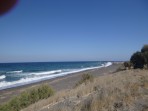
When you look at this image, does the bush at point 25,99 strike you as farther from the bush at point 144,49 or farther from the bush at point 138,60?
the bush at point 144,49

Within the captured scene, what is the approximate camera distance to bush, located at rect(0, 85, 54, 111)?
603 inches

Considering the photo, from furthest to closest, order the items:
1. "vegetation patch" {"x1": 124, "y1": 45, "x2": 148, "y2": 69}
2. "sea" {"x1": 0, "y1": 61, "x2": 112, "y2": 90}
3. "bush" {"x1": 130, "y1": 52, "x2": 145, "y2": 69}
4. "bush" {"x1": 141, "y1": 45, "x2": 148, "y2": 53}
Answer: "sea" {"x1": 0, "y1": 61, "x2": 112, "y2": 90} → "bush" {"x1": 141, "y1": 45, "x2": 148, "y2": 53} → "bush" {"x1": 130, "y1": 52, "x2": 145, "y2": 69} → "vegetation patch" {"x1": 124, "y1": 45, "x2": 148, "y2": 69}

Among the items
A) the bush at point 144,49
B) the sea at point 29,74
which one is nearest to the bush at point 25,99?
the bush at point 144,49

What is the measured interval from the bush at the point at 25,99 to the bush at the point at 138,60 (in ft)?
48.0

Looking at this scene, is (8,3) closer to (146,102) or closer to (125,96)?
(146,102)

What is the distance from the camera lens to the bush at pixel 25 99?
50.2 feet

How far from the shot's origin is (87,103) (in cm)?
996

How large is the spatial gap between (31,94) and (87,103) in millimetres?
7860

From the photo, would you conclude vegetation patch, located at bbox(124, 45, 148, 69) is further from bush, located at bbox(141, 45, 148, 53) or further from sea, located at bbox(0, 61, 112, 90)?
sea, located at bbox(0, 61, 112, 90)

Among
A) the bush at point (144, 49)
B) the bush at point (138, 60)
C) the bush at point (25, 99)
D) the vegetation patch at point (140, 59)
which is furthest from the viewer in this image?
the bush at point (144, 49)

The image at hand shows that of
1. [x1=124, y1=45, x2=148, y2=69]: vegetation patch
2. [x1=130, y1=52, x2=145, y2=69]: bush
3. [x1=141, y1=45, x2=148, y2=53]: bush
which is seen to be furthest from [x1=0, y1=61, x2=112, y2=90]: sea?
[x1=141, y1=45, x2=148, y2=53]: bush

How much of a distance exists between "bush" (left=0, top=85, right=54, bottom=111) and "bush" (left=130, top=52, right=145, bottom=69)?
1462 cm

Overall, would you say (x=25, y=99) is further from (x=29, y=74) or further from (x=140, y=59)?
(x=29, y=74)

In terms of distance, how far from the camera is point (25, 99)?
16297 mm
